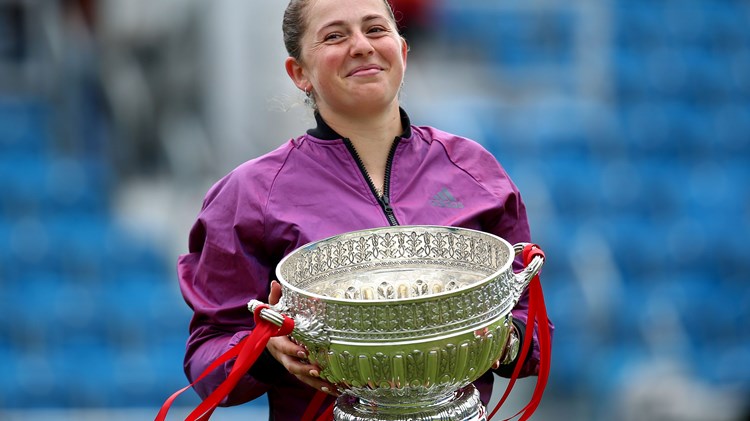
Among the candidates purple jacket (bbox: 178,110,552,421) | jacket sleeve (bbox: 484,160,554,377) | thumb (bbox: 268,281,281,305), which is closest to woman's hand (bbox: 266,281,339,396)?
thumb (bbox: 268,281,281,305)

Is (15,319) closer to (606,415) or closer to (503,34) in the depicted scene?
(606,415)

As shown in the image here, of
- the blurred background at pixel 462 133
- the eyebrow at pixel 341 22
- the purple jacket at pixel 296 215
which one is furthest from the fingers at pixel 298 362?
the blurred background at pixel 462 133

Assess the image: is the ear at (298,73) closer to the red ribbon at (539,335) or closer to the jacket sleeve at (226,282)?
the jacket sleeve at (226,282)

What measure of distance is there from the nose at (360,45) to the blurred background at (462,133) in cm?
231

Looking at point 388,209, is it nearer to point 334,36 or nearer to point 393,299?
→ point 334,36

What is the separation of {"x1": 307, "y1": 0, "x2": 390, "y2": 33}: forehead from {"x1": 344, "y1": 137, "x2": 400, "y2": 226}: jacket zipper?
0.16 meters

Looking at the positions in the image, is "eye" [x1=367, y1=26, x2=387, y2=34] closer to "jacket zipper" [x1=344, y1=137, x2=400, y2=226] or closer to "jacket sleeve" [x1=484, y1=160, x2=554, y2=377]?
"jacket zipper" [x1=344, y1=137, x2=400, y2=226]

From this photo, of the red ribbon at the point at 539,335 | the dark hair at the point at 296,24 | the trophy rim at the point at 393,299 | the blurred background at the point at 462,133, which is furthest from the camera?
the blurred background at the point at 462,133

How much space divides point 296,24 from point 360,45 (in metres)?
0.13

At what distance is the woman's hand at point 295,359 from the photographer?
1.43 meters

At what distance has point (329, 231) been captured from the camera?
163cm

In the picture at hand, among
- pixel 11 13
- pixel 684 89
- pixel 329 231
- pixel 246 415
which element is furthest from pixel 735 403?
Result: pixel 11 13

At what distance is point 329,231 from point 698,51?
4.16 metres

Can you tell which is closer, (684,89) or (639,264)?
(639,264)
